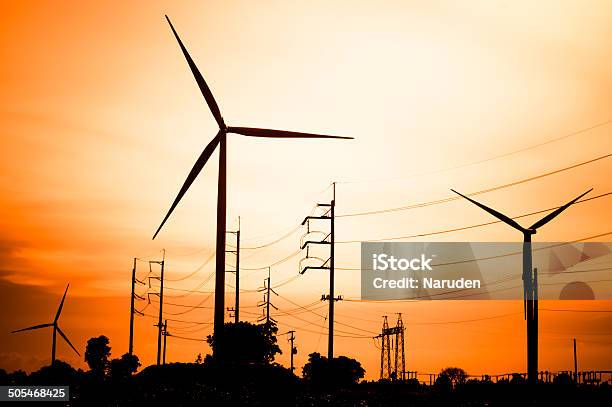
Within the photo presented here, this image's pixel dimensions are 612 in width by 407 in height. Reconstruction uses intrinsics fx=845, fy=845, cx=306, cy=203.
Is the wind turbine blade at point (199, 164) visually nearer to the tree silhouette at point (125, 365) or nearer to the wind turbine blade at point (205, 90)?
the wind turbine blade at point (205, 90)

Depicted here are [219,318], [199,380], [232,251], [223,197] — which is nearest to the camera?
[219,318]

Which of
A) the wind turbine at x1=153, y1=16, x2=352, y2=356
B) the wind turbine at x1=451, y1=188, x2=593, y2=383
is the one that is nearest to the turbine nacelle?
the wind turbine at x1=153, y1=16, x2=352, y2=356

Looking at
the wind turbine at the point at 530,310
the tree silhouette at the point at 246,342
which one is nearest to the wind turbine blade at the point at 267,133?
the wind turbine at the point at 530,310

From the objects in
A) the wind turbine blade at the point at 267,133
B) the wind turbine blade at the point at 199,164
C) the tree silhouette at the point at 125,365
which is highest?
the wind turbine blade at the point at 267,133

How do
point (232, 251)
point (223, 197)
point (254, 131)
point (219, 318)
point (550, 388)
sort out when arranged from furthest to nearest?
point (232, 251) < point (550, 388) < point (254, 131) < point (223, 197) < point (219, 318)

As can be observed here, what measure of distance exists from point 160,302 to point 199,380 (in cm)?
10475

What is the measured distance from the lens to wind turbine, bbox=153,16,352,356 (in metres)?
52.8

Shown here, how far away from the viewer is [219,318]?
171ft

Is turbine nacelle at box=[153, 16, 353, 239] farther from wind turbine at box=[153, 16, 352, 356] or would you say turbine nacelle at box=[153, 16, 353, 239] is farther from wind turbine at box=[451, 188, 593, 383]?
wind turbine at box=[451, 188, 593, 383]

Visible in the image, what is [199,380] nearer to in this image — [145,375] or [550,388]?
[145,375]

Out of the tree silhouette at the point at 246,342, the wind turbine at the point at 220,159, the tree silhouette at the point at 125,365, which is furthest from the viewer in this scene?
the tree silhouette at the point at 125,365

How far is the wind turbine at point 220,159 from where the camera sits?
173 feet

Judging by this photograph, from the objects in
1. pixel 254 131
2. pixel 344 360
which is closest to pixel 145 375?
pixel 254 131

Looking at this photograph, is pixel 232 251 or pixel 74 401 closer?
pixel 74 401
